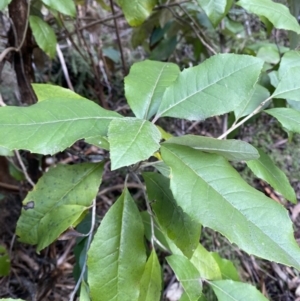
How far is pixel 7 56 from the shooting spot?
114 centimetres

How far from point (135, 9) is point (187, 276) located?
2.23 ft

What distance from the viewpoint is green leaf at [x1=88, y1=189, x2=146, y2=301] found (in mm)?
618

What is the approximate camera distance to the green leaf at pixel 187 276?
68 cm

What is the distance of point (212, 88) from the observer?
660 millimetres

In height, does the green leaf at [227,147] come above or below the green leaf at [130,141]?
below

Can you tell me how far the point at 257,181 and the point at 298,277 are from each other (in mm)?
448

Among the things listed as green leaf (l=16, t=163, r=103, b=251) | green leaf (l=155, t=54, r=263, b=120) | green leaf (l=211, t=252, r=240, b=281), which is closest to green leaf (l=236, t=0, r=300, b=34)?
green leaf (l=155, t=54, r=263, b=120)

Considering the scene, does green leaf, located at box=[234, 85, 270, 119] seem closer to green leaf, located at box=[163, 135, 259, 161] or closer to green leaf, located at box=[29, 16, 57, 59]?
green leaf, located at box=[163, 135, 259, 161]

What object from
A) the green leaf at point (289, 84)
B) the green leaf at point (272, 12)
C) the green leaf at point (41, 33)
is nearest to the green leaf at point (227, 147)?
the green leaf at point (289, 84)

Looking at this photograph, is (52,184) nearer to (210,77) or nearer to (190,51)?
(210,77)

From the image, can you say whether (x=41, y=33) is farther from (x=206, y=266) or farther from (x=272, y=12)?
(x=206, y=266)

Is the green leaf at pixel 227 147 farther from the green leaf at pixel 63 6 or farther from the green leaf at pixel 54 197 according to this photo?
the green leaf at pixel 63 6

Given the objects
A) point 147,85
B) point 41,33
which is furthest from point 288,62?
point 41,33

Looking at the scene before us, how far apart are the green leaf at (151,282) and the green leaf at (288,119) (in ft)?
1.23
